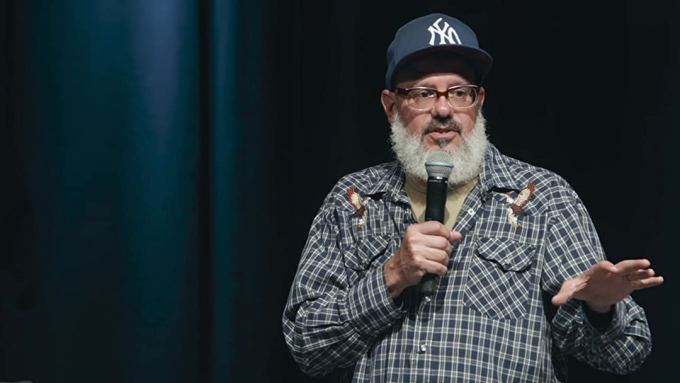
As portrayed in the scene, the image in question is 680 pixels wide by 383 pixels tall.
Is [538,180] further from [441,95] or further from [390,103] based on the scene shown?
[390,103]

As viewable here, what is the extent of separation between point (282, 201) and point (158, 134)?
392 millimetres

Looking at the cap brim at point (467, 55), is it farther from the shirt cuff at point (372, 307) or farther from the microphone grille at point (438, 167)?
the shirt cuff at point (372, 307)

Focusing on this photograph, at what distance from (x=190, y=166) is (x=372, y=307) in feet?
2.58

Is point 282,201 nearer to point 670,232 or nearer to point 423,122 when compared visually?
point 423,122

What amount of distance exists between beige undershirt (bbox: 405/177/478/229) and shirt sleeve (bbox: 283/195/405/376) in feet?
0.61

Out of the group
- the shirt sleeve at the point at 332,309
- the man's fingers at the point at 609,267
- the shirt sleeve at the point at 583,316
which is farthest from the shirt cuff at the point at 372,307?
the man's fingers at the point at 609,267

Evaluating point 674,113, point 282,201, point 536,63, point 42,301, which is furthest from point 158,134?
point 674,113

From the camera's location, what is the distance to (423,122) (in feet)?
5.88

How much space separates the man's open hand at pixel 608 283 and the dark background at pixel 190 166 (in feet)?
2.33

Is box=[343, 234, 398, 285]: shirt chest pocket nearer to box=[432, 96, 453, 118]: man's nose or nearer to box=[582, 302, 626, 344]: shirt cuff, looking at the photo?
box=[432, 96, 453, 118]: man's nose

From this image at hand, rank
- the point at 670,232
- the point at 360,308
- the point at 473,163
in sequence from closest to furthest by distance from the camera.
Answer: the point at 360,308 < the point at 473,163 < the point at 670,232

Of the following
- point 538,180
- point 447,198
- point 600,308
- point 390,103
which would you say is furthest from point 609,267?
point 390,103

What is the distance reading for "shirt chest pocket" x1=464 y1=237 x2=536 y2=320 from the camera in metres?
1.65

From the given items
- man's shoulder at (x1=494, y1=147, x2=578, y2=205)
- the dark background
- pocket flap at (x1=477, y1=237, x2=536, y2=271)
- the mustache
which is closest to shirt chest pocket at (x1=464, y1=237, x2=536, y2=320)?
pocket flap at (x1=477, y1=237, x2=536, y2=271)
